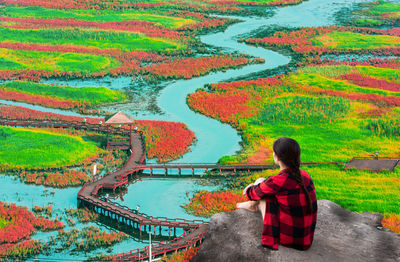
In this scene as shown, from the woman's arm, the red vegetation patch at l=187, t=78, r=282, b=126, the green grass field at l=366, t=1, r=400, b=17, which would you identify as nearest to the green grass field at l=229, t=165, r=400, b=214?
the red vegetation patch at l=187, t=78, r=282, b=126

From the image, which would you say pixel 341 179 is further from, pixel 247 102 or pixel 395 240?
pixel 395 240

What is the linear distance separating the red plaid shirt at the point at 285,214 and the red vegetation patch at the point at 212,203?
2017cm

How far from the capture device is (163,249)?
27.4m

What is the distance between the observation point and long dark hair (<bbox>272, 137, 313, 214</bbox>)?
12.0m

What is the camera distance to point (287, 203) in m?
12.4

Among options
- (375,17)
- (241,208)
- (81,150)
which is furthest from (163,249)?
(375,17)

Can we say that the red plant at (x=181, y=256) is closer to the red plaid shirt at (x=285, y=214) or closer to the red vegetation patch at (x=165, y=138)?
the red plaid shirt at (x=285, y=214)

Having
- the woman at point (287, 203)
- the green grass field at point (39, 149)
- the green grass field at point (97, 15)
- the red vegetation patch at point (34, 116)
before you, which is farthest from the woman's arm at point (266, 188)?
the green grass field at point (97, 15)

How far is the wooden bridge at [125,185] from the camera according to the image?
2788 cm

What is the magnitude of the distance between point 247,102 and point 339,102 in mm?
8473

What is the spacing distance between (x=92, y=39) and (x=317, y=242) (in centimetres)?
7107

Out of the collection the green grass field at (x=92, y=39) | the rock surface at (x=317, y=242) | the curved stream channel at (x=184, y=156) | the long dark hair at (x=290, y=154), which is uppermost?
the long dark hair at (x=290, y=154)

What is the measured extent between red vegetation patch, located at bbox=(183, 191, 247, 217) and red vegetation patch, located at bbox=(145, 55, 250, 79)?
31.8 m

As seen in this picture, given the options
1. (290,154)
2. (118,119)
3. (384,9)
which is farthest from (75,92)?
(384,9)
